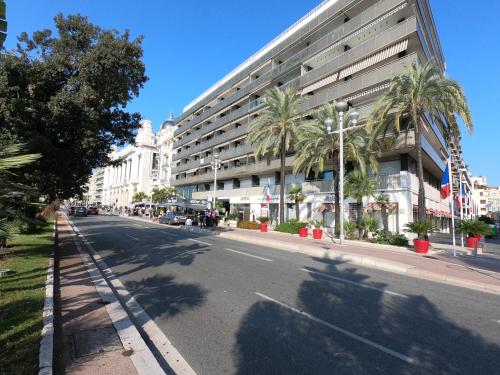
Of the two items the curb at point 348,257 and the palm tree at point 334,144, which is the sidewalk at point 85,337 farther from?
the palm tree at point 334,144

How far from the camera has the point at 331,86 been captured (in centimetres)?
3553

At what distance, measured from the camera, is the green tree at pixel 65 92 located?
9.46 meters

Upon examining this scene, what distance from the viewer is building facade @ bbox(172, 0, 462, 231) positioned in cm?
2833

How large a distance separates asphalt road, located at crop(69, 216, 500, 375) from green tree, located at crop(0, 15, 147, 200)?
447 cm

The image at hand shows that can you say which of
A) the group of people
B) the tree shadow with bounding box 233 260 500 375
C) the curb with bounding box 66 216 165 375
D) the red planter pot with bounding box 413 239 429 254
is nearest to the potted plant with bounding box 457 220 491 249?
the red planter pot with bounding box 413 239 429 254

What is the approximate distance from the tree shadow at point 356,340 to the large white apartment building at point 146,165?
7845cm

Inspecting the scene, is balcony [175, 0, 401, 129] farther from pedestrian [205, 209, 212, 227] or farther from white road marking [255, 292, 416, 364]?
white road marking [255, 292, 416, 364]

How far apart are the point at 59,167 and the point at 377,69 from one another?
26821 millimetres

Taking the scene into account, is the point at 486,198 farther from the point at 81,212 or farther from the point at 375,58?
the point at 81,212

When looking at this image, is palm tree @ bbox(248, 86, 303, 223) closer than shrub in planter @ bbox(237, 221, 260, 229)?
Yes

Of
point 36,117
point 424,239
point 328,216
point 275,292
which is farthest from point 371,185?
point 36,117

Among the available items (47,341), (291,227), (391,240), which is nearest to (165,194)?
(291,227)

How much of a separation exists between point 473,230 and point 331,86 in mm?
20906

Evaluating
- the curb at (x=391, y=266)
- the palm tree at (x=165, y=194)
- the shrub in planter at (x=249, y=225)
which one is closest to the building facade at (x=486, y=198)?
the palm tree at (x=165, y=194)
